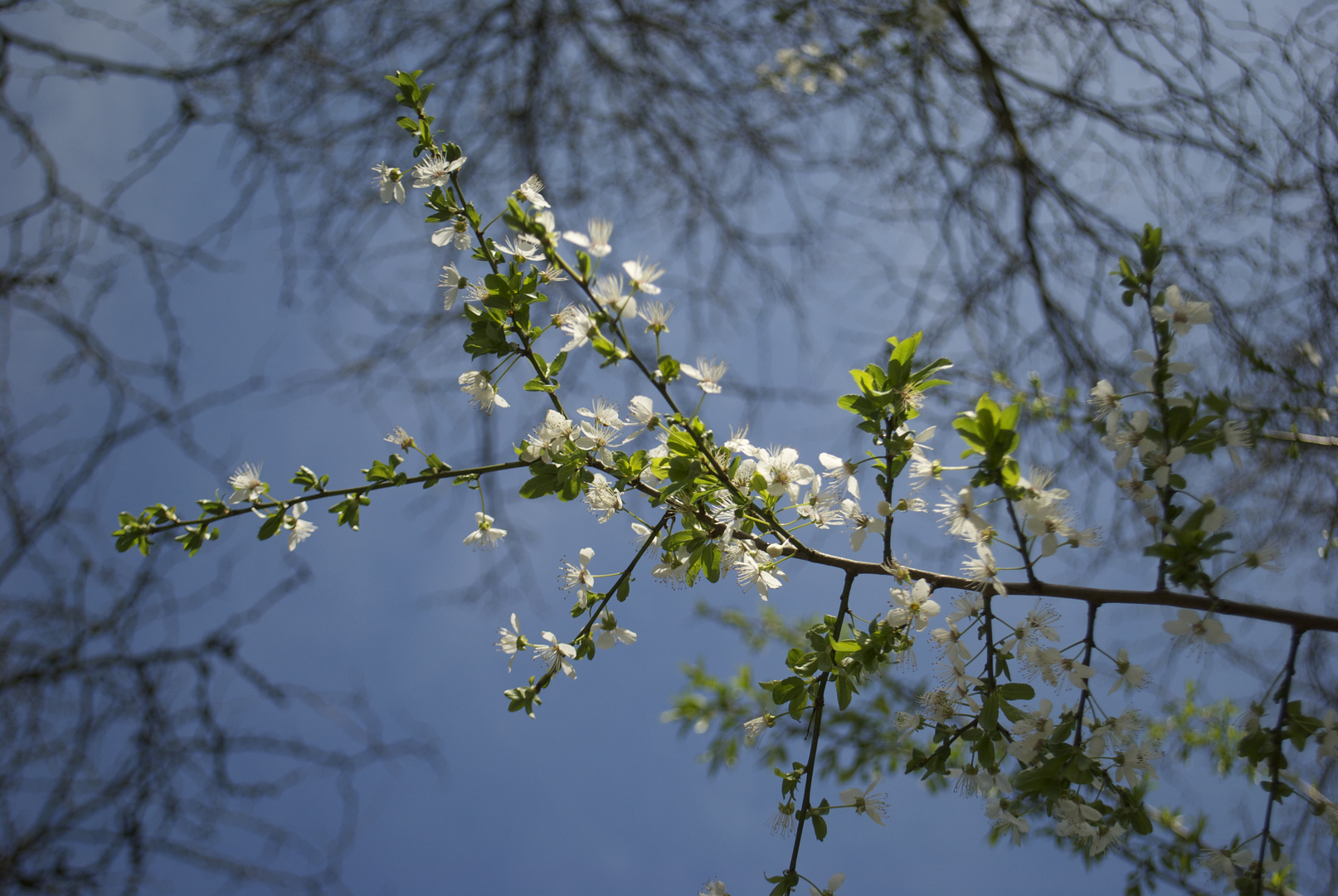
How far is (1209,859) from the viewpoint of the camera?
3.95ft

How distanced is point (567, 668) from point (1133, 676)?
0.90 m

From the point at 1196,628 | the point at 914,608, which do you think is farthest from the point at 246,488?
the point at 1196,628

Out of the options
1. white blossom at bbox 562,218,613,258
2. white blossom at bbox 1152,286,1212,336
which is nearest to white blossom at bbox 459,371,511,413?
white blossom at bbox 562,218,613,258

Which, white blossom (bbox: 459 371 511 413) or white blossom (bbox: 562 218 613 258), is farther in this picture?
white blossom (bbox: 459 371 511 413)

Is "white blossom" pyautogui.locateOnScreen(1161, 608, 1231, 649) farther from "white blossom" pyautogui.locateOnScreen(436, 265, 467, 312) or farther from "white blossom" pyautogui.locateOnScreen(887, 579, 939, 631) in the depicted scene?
"white blossom" pyautogui.locateOnScreen(436, 265, 467, 312)

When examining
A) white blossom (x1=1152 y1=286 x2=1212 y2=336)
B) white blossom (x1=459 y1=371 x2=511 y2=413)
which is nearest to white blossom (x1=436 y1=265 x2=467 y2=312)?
white blossom (x1=459 y1=371 x2=511 y2=413)

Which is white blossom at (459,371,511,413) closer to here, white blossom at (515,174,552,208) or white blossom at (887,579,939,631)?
white blossom at (515,174,552,208)

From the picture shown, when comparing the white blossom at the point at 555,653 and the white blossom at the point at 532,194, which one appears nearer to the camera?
the white blossom at the point at 532,194

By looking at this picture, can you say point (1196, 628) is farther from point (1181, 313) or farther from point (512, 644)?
point (512, 644)

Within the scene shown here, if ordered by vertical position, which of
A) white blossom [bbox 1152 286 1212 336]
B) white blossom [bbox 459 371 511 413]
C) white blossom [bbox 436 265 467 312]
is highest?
white blossom [bbox 1152 286 1212 336]

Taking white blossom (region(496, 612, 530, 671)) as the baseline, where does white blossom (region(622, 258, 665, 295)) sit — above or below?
above

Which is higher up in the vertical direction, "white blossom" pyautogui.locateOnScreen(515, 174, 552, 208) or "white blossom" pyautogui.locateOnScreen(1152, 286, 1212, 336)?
"white blossom" pyautogui.locateOnScreen(1152, 286, 1212, 336)

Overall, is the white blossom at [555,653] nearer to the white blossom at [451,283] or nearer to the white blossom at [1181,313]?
the white blossom at [451,283]

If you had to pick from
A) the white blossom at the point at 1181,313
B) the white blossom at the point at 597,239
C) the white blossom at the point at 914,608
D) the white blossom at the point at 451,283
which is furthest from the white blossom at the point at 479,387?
the white blossom at the point at 1181,313
